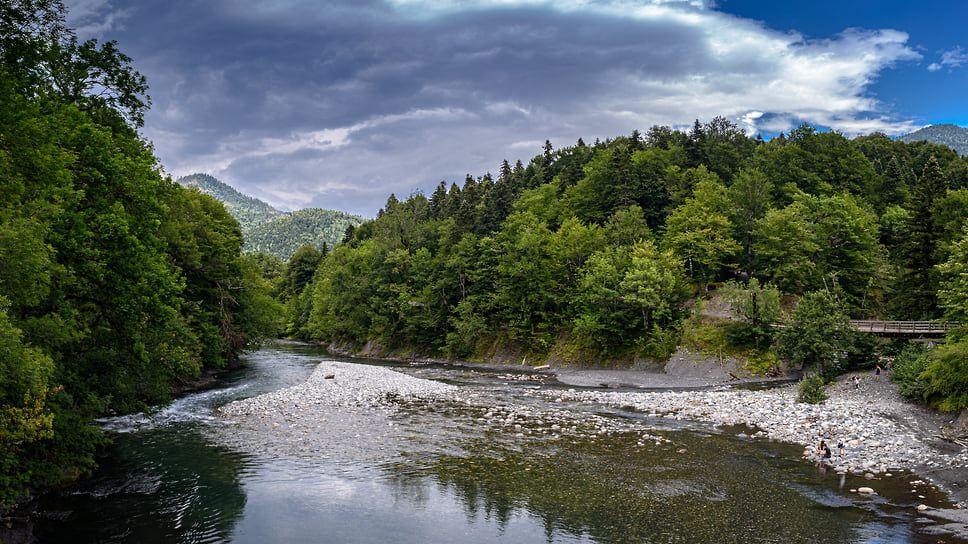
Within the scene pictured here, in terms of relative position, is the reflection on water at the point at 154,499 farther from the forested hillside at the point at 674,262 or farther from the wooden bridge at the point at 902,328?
the wooden bridge at the point at 902,328

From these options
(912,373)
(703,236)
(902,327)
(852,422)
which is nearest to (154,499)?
(852,422)

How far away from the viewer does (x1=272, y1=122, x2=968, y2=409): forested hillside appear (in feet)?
128

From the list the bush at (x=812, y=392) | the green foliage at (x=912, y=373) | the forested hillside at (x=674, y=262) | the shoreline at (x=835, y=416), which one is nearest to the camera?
the shoreline at (x=835, y=416)

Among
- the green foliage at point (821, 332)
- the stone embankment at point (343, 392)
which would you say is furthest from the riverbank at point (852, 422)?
the stone embankment at point (343, 392)

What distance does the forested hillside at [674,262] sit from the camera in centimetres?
3897

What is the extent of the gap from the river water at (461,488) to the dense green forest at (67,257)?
9.38 ft

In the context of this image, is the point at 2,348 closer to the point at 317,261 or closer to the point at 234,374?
the point at 234,374

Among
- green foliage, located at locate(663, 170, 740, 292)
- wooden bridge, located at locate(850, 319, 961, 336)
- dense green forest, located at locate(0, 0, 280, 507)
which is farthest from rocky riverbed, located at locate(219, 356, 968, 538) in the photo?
green foliage, located at locate(663, 170, 740, 292)

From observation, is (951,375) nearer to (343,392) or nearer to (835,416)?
(835,416)

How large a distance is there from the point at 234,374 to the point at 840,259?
62.4m

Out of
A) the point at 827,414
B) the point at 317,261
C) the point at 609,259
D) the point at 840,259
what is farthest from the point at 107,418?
the point at 317,261

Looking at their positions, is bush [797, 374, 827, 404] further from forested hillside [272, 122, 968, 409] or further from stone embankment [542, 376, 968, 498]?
forested hillside [272, 122, 968, 409]

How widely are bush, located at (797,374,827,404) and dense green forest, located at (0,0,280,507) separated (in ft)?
108

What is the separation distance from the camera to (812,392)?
29.7 metres
